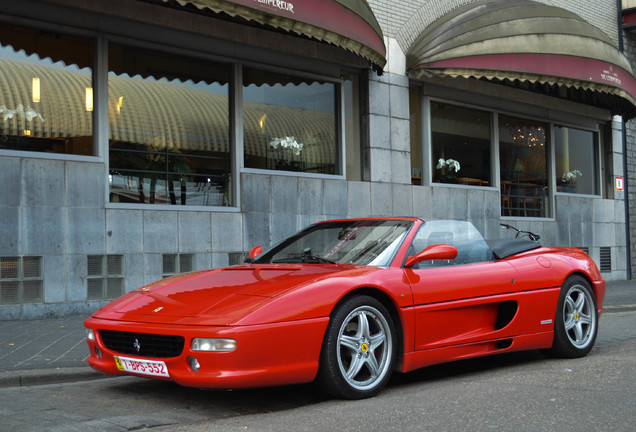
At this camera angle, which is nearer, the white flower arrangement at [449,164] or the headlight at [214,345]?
the headlight at [214,345]

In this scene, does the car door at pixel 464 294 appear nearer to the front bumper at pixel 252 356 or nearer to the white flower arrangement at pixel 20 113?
the front bumper at pixel 252 356

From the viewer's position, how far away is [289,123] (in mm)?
12609

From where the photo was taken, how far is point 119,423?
4.39 metres

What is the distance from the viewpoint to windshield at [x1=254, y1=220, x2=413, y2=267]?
567cm

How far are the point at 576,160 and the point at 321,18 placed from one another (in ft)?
34.0

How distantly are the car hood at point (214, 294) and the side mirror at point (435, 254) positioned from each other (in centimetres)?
52

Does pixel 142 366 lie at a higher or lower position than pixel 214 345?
lower

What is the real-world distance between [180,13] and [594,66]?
8.58m

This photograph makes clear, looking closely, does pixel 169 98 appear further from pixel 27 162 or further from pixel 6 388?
pixel 6 388

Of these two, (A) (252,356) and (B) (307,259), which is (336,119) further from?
(A) (252,356)

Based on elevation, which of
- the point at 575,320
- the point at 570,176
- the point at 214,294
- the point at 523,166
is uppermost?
the point at 523,166

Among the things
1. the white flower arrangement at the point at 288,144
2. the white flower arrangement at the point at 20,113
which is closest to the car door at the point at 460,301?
the white flower arrangement at the point at 20,113

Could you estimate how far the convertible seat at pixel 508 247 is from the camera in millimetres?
6420

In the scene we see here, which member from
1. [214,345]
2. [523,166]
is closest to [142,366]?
[214,345]
